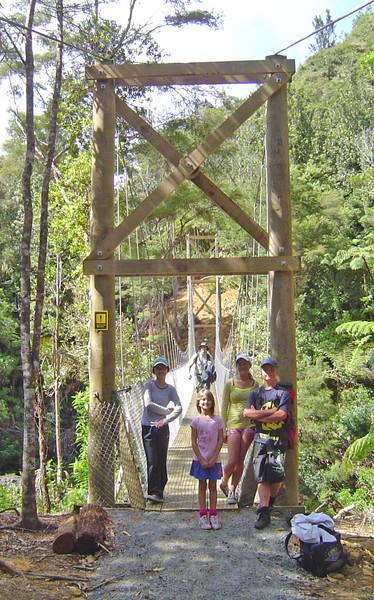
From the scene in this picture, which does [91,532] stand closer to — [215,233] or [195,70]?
[195,70]

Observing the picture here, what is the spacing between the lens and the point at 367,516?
15.3 feet

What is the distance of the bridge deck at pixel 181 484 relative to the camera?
11.3 feet

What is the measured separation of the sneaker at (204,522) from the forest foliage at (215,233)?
2046 millimetres

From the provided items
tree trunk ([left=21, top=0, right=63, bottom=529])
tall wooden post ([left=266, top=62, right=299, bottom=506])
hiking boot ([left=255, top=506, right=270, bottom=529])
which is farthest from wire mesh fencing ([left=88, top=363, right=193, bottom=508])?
tall wooden post ([left=266, top=62, right=299, bottom=506])

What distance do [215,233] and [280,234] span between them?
11.6 meters

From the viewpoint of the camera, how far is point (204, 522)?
312cm

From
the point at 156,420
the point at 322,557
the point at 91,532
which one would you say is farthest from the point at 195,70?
the point at 322,557

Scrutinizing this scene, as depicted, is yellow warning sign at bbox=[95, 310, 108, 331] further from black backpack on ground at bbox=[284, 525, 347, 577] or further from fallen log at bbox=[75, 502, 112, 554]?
black backpack on ground at bbox=[284, 525, 347, 577]

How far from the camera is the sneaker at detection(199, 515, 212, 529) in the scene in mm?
3094

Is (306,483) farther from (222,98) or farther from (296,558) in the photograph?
(296,558)

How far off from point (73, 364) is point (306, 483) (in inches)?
169

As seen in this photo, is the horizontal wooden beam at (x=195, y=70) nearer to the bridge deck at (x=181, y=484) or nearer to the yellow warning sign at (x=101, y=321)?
the yellow warning sign at (x=101, y=321)

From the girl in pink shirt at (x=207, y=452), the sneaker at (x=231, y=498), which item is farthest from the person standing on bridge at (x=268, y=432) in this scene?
the sneaker at (x=231, y=498)

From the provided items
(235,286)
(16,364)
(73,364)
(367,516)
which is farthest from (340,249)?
(367,516)
